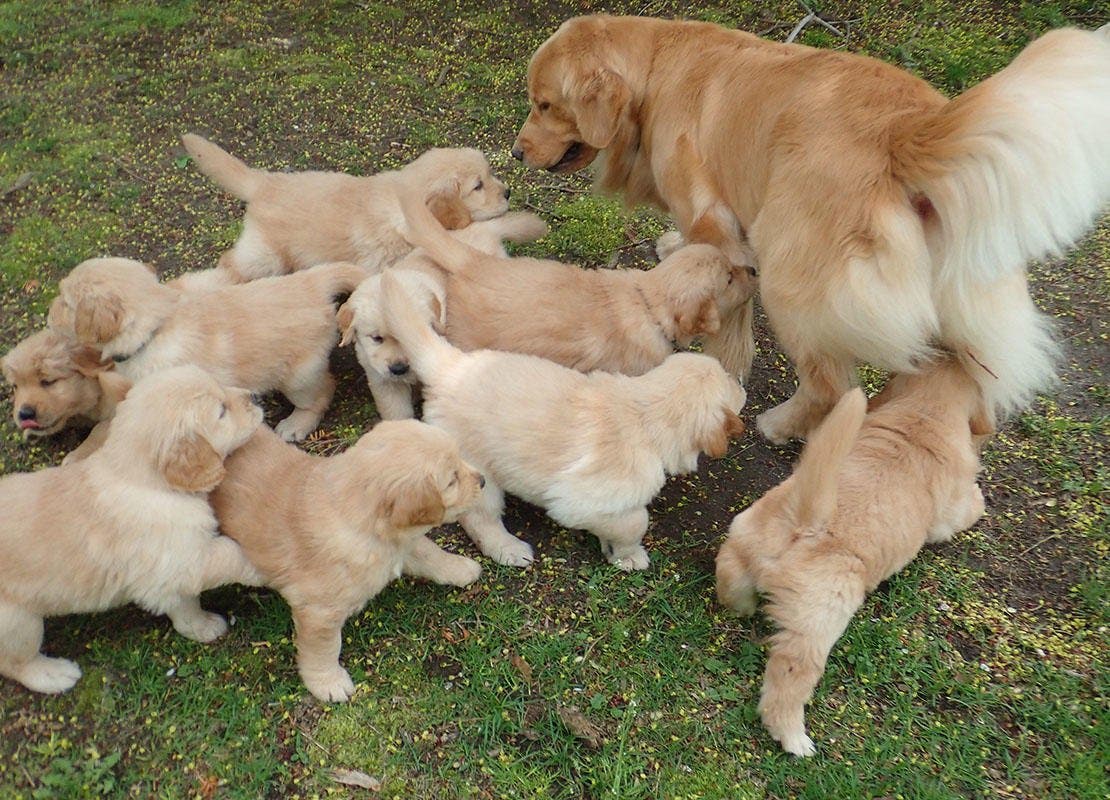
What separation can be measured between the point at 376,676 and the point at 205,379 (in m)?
1.29

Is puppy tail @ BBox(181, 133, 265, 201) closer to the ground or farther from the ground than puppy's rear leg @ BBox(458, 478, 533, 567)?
farther from the ground

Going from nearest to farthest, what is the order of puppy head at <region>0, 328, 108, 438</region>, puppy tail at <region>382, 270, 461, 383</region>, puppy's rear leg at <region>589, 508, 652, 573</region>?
puppy's rear leg at <region>589, 508, 652, 573</region> < puppy tail at <region>382, 270, 461, 383</region> < puppy head at <region>0, 328, 108, 438</region>

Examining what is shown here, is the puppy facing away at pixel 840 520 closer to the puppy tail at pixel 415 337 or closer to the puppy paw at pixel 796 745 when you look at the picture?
the puppy paw at pixel 796 745

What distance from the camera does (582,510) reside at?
3186 millimetres

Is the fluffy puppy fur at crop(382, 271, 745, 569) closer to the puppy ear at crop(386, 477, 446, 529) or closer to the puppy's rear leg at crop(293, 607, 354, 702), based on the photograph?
the puppy ear at crop(386, 477, 446, 529)

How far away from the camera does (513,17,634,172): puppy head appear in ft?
13.9

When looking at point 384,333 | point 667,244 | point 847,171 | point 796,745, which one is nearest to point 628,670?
point 796,745

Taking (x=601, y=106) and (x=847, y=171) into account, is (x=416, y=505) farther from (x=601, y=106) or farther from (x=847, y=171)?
(x=601, y=106)

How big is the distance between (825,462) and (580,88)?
8.34 ft

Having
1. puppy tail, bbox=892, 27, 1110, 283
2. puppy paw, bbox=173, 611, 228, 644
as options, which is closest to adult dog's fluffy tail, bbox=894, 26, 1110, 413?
puppy tail, bbox=892, 27, 1110, 283

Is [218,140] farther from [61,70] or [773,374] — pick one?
[773,374]

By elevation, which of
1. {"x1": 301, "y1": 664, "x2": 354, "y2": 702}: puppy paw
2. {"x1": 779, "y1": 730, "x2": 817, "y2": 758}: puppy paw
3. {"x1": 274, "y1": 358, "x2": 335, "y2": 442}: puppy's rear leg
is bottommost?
{"x1": 779, "y1": 730, "x2": 817, "y2": 758}: puppy paw

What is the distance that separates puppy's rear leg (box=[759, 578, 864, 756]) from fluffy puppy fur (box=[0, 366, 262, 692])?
6.22ft

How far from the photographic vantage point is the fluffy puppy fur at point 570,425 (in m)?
3.16
